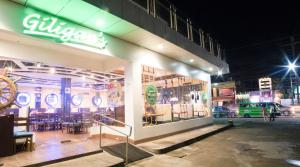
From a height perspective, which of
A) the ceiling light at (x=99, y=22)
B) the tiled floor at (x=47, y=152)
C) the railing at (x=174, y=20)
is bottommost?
the tiled floor at (x=47, y=152)

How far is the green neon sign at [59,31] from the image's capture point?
5219 mm

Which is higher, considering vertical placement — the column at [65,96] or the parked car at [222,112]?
the column at [65,96]

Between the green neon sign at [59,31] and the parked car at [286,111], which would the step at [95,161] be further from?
the parked car at [286,111]

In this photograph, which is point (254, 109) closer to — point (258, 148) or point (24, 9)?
point (258, 148)

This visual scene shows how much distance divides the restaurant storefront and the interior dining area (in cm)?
6

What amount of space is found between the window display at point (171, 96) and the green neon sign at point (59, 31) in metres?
2.93

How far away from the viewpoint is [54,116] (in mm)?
11305

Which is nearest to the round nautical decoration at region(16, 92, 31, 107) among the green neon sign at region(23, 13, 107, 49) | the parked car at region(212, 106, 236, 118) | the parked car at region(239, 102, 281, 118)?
the green neon sign at region(23, 13, 107, 49)

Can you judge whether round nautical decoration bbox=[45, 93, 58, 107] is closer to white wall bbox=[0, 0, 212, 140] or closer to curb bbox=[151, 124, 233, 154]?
white wall bbox=[0, 0, 212, 140]

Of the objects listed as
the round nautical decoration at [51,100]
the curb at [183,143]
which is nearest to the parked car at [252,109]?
the curb at [183,143]

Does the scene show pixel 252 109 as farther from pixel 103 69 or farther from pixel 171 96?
pixel 103 69

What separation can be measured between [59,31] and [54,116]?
7089mm

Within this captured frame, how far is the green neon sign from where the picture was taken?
522cm

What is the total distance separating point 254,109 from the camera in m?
22.8
